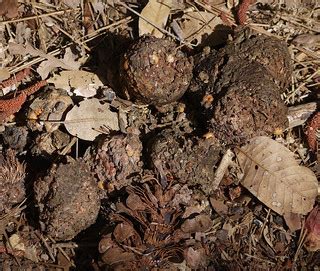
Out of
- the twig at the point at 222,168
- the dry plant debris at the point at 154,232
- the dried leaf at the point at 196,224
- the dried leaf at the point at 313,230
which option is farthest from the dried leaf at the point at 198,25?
the dried leaf at the point at 313,230

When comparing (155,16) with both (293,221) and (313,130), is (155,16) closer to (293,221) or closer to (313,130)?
(313,130)

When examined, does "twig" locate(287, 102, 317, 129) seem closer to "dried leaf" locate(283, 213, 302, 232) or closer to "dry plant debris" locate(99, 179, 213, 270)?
"dried leaf" locate(283, 213, 302, 232)

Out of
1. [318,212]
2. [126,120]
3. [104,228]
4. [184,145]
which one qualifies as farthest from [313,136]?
[104,228]

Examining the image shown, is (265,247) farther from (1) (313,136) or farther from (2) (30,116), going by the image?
(2) (30,116)

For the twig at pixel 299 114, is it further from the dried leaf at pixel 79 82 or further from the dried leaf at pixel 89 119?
the dried leaf at pixel 79 82


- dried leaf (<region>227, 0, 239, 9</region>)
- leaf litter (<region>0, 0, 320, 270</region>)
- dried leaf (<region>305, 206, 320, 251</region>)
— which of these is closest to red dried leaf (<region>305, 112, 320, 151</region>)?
leaf litter (<region>0, 0, 320, 270</region>)

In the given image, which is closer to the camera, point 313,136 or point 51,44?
point 313,136

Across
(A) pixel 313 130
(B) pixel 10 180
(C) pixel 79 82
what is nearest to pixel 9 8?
(C) pixel 79 82
